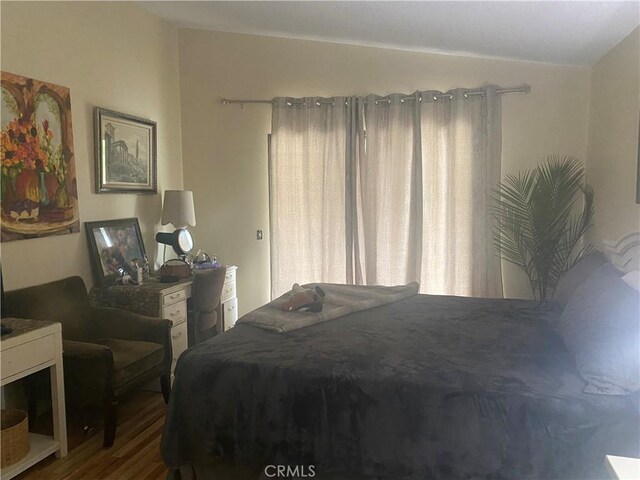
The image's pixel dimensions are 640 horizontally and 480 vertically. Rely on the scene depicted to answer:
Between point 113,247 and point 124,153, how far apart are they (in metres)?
0.77

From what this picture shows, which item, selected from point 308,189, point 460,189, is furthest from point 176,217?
point 460,189

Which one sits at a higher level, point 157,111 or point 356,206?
point 157,111

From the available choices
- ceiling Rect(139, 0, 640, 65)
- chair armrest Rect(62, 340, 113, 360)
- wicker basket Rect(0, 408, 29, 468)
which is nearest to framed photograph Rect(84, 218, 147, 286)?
chair armrest Rect(62, 340, 113, 360)

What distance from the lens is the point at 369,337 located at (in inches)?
95.0

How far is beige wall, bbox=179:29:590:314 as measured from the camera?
4.06 meters

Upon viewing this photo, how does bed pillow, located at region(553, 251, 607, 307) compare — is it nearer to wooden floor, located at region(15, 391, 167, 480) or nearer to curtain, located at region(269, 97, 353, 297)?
curtain, located at region(269, 97, 353, 297)

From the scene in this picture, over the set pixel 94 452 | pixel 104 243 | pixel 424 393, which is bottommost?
pixel 94 452

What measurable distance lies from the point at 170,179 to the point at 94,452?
2637 millimetres

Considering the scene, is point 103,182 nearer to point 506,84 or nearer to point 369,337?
point 369,337

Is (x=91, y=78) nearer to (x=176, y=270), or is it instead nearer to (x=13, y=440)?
(x=176, y=270)

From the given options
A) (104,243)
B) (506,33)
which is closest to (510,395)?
(506,33)

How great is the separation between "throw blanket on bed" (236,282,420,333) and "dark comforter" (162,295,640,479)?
0.70ft

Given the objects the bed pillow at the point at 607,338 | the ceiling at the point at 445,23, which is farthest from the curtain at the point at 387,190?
the bed pillow at the point at 607,338

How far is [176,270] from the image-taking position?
12.6 ft
